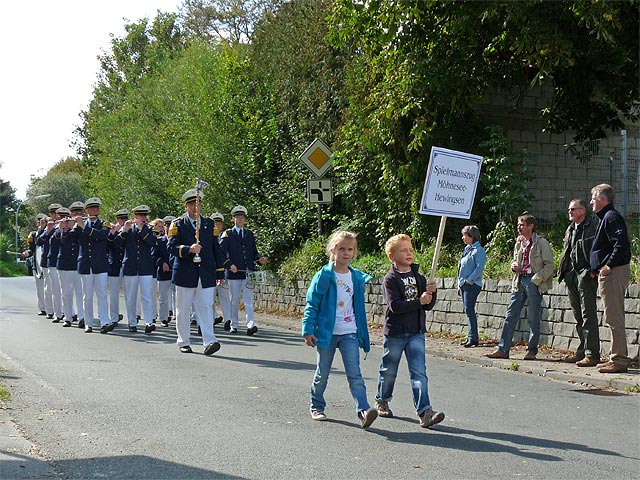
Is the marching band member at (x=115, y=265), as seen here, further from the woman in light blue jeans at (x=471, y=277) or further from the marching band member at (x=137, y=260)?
the woman in light blue jeans at (x=471, y=277)

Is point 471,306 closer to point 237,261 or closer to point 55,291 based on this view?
point 237,261

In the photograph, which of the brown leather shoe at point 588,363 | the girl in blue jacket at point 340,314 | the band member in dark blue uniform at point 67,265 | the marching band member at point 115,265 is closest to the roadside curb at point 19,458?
the girl in blue jacket at point 340,314

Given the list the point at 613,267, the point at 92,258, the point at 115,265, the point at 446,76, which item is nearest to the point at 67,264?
the point at 115,265

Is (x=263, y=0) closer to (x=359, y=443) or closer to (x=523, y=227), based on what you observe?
(x=523, y=227)

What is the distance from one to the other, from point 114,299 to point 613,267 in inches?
400

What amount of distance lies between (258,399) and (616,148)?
417 inches

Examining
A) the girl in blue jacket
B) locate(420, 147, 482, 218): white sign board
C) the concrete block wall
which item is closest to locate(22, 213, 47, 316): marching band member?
the concrete block wall

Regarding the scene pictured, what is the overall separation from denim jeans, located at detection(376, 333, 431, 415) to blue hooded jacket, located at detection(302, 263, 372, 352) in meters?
0.27

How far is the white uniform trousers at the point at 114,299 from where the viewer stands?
709 inches

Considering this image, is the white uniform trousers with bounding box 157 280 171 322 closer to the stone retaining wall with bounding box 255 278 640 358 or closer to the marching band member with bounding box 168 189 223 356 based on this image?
the stone retaining wall with bounding box 255 278 640 358

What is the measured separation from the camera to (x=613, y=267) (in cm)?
1108

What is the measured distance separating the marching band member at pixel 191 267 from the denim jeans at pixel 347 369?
5.32 metres

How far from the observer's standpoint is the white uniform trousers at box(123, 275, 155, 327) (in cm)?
1744

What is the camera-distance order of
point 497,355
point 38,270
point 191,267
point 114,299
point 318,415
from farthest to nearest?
point 38,270, point 114,299, point 191,267, point 497,355, point 318,415
